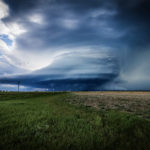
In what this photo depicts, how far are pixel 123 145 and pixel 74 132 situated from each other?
2631 mm

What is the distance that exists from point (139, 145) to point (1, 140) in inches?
258

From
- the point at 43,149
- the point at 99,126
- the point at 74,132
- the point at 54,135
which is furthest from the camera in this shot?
the point at 99,126

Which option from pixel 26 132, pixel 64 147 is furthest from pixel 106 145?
pixel 26 132

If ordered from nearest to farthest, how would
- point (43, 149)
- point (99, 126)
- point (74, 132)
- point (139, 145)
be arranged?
point (43, 149) → point (139, 145) → point (74, 132) → point (99, 126)

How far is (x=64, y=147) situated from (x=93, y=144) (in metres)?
1.37

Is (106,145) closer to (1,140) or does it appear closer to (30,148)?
(30,148)

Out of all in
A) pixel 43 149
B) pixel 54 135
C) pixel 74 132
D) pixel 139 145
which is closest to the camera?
pixel 43 149

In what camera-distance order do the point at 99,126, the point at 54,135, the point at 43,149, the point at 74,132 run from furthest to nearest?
the point at 99,126, the point at 74,132, the point at 54,135, the point at 43,149

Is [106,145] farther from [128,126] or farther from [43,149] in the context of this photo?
[128,126]

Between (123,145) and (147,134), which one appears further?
(147,134)

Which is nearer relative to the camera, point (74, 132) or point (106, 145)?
point (106, 145)

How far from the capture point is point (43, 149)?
4.23 metres

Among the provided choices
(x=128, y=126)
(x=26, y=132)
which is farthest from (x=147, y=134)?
(x=26, y=132)

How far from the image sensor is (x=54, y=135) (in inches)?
220
